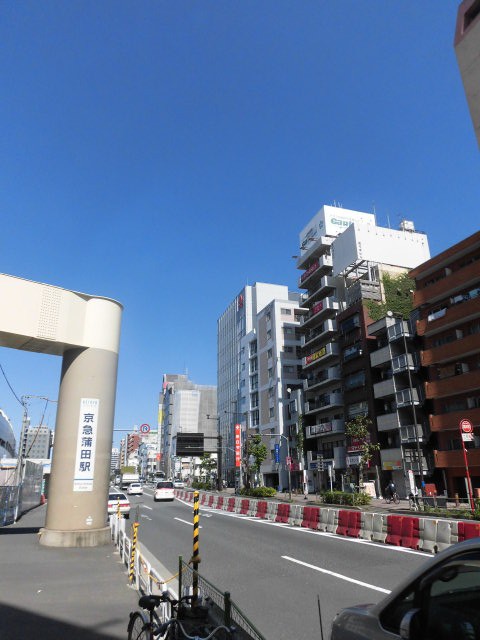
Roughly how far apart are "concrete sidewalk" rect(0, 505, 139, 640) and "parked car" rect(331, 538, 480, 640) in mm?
4577

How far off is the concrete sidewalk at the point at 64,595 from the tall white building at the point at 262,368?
47.1 meters

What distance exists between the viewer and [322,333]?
2133 inches

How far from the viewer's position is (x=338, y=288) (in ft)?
185

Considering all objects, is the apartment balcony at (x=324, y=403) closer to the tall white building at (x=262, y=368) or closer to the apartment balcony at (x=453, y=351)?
the tall white building at (x=262, y=368)

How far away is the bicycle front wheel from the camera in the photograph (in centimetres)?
471

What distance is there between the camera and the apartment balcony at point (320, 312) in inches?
2142

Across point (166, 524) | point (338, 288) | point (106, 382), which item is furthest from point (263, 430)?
point (106, 382)

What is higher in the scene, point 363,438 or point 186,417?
point 186,417

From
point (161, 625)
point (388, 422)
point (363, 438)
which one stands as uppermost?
point (388, 422)

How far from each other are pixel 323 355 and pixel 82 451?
Result: 41842 mm

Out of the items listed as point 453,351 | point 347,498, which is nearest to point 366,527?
point 347,498

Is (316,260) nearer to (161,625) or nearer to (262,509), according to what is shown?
(262,509)

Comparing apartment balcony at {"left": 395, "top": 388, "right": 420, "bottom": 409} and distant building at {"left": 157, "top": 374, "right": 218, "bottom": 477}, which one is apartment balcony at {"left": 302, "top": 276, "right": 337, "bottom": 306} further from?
distant building at {"left": 157, "top": 374, "right": 218, "bottom": 477}

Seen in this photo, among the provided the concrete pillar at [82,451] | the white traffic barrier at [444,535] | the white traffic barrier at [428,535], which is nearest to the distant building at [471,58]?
the white traffic barrier at [444,535]
